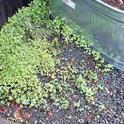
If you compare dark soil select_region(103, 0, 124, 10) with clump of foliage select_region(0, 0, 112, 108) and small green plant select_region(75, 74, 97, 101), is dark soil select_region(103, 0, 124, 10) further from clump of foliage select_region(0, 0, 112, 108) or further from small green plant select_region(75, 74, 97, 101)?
small green plant select_region(75, 74, 97, 101)

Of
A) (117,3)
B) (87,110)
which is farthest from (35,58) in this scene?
(117,3)

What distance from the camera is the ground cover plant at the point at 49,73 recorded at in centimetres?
288

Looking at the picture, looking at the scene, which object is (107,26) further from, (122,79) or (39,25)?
(39,25)

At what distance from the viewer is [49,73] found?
3.09 metres

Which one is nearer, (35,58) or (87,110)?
(87,110)

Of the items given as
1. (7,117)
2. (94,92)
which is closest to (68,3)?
(94,92)

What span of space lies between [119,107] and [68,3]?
1.07 metres

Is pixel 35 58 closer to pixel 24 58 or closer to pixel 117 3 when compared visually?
pixel 24 58

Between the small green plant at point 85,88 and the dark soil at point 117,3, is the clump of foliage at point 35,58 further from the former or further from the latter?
the dark soil at point 117,3

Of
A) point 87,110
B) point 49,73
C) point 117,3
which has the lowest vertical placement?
point 87,110

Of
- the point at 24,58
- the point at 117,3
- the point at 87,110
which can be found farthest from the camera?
the point at 24,58

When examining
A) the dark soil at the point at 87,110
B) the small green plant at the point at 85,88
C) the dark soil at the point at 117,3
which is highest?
the dark soil at the point at 117,3

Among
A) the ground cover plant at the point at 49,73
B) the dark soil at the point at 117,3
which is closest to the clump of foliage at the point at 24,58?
the ground cover plant at the point at 49,73

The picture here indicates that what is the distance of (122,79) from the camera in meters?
3.10
